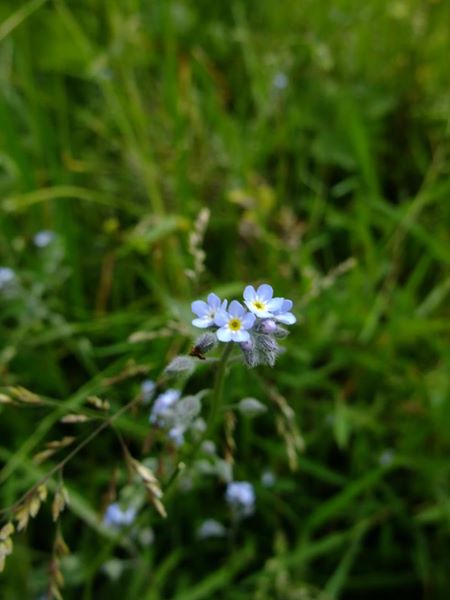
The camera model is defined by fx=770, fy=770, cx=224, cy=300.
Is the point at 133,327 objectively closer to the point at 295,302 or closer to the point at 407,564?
the point at 295,302

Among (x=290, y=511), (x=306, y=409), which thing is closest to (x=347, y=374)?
(x=306, y=409)

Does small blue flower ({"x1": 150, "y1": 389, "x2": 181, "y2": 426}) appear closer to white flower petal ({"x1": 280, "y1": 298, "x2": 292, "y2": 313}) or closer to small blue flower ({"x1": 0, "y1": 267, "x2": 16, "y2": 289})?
white flower petal ({"x1": 280, "y1": 298, "x2": 292, "y2": 313})

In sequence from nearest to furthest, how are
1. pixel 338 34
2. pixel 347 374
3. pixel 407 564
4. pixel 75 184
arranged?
pixel 407 564
pixel 347 374
pixel 75 184
pixel 338 34

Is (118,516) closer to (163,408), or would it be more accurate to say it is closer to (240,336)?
(163,408)

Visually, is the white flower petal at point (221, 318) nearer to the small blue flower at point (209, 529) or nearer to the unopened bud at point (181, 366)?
the unopened bud at point (181, 366)

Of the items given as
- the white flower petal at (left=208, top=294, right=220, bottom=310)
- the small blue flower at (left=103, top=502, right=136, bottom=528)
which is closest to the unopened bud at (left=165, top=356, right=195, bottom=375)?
the white flower petal at (left=208, top=294, right=220, bottom=310)

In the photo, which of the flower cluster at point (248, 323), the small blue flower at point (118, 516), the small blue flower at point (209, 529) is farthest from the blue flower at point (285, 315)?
the small blue flower at point (209, 529)

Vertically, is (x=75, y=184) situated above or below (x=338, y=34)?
below

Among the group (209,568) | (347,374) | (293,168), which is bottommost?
(209,568)
